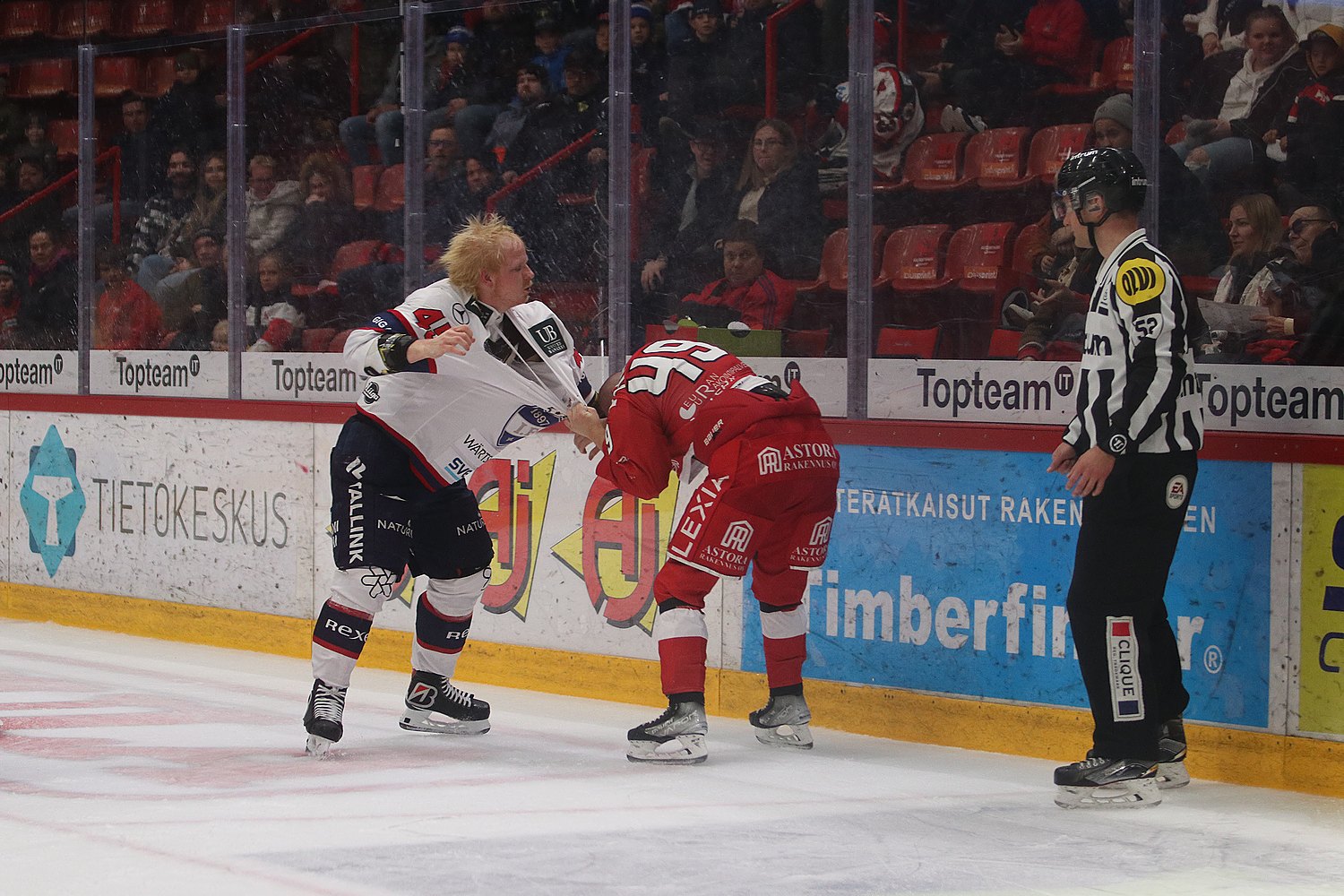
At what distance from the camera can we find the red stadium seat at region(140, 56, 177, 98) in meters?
7.30

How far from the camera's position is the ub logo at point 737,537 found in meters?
4.57

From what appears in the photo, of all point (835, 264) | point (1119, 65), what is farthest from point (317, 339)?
point (1119, 65)

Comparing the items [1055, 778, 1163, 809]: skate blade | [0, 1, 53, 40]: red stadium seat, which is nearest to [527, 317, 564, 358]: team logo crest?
[1055, 778, 1163, 809]: skate blade

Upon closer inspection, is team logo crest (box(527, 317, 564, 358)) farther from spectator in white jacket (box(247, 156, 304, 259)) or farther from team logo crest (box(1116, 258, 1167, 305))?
spectator in white jacket (box(247, 156, 304, 259))

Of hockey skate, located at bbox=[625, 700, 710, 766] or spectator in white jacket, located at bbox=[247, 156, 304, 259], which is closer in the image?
hockey skate, located at bbox=[625, 700, 710, 766]

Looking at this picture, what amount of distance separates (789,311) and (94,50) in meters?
3.85

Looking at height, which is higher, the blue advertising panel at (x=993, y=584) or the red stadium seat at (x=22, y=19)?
the red stadium seat at (x=22, y=19)

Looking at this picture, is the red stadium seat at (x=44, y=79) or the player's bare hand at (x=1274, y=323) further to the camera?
the red stadium seat at (x=44, y=79)

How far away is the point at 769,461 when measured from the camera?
4.57 m

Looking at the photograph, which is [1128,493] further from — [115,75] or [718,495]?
[115,75]

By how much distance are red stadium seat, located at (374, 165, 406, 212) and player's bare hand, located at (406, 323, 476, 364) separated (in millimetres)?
2284

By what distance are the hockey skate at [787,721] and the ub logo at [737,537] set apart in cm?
51

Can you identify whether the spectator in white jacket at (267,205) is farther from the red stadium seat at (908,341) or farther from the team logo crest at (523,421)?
the red stadium seat at (908,341)

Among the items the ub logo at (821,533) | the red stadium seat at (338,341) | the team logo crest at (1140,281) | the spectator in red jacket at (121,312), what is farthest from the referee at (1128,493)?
the spectator in red jacket at (121,312)
